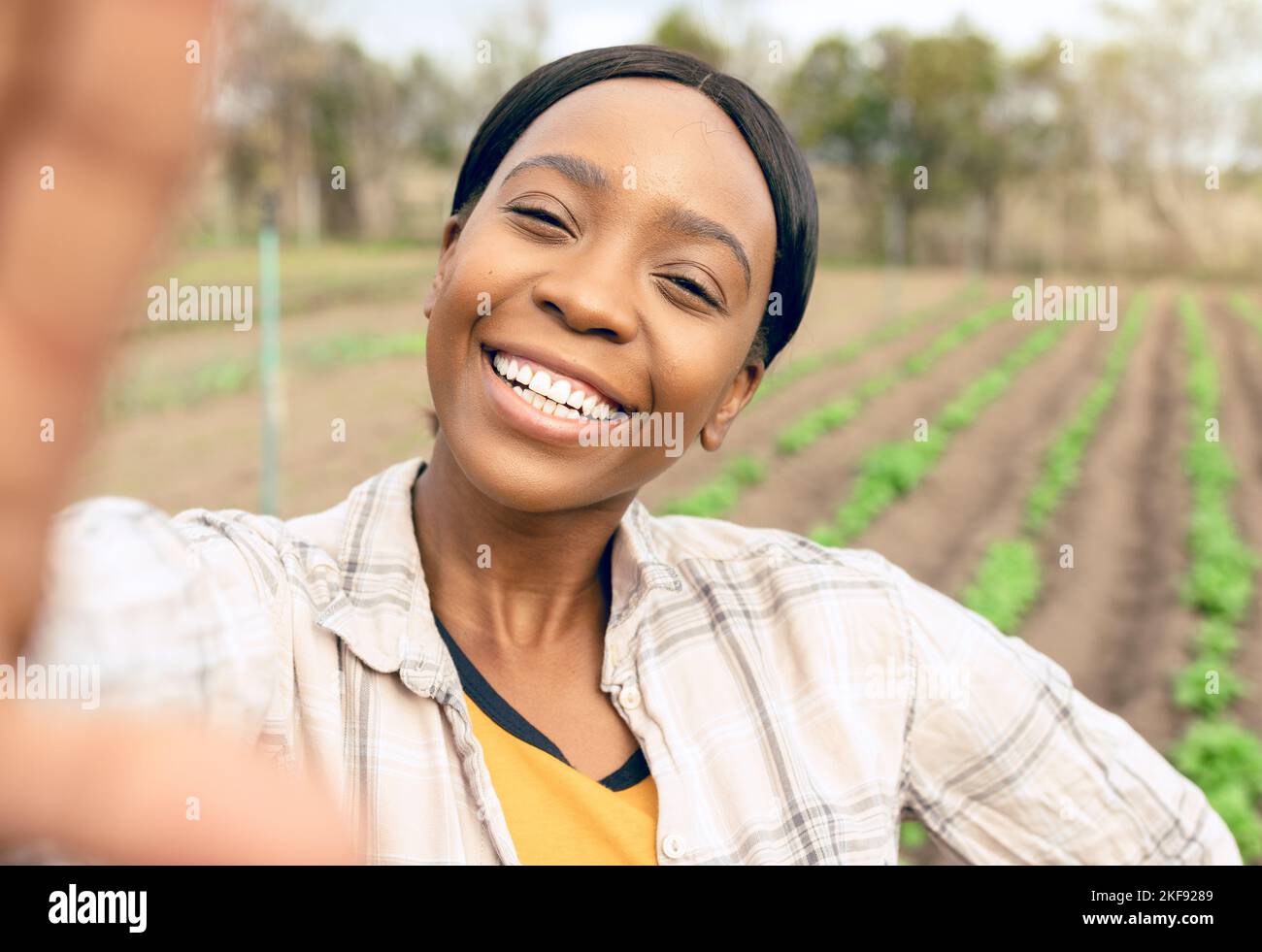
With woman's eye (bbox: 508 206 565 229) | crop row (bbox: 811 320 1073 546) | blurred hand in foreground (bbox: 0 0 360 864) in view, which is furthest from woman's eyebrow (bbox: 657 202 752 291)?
crop row (bbox: 811 320 1073 546)

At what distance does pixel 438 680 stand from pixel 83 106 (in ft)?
3.57

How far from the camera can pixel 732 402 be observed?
5.20 ft

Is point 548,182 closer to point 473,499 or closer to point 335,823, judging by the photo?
point 473,499

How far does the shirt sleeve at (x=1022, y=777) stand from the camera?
1520mm

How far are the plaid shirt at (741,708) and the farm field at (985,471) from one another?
0.45 metres

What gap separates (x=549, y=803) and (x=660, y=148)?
0.73 m

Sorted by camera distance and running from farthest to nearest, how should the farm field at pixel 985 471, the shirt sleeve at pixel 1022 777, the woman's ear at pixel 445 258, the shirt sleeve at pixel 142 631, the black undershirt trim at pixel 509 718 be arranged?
the farm field at pixel 985 471 < the shirt sleeve at pixel 1022 777 < the woman's ear at pixel 445 258 < the black undershirt trim at pixel 509 718 < the shirt sleeve at pixel 142 631

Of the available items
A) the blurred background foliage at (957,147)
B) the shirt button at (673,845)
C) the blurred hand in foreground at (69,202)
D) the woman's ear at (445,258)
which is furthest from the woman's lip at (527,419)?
the blurred background foliage at (957,147)

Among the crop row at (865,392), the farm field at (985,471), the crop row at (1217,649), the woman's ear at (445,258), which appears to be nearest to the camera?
the woman's ear at (445,258)

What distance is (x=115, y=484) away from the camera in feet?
21.3

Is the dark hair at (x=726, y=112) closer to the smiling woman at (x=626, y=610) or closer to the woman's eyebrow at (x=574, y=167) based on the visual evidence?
the smiling woman at (x=626, y=610)

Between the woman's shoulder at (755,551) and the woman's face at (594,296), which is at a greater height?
the woman's face at (594,296)

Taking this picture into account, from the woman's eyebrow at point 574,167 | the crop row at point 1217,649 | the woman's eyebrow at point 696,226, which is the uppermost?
the woman's eyebrow at point 574,167

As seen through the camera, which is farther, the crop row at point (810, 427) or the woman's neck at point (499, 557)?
the crop row at point (810, 427)
